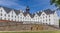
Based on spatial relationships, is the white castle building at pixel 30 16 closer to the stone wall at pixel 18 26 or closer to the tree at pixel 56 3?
→ the stone wall at pixel 18 26

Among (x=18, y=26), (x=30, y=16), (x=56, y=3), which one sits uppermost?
(x=56, y=3)

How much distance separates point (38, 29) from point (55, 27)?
445 millimetres

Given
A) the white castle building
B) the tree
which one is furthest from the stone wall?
the tree

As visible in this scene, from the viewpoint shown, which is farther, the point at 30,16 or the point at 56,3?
the point at 56,3

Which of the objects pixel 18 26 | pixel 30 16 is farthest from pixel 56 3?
pixel 18 26

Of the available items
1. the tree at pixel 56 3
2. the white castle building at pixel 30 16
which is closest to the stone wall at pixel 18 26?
the white castle building at pixel 30 16

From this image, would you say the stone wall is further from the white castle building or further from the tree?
the tree

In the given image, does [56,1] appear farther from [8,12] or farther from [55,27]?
[8,12]

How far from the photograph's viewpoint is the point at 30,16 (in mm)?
5082

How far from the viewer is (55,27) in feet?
17.1

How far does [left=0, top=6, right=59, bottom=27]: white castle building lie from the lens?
4919mm

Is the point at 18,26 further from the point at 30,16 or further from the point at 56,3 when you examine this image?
the point at 56,3

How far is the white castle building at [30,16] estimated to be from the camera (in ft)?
16.1

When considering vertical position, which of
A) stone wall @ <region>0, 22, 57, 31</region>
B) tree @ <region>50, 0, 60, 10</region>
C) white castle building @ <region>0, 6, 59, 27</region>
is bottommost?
stone wall @ <region>0, 22, 57, 31</region>
